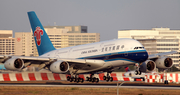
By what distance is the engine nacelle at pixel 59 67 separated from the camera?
56.0 m

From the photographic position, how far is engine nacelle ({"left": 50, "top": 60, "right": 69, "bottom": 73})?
5600 cm

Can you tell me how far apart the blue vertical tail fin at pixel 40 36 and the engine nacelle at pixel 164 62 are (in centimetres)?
2047

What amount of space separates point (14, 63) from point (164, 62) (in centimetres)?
2471

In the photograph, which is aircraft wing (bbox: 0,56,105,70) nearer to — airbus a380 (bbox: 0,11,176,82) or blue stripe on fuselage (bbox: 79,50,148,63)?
airbus a380 (bbox: 0,11,176,82)

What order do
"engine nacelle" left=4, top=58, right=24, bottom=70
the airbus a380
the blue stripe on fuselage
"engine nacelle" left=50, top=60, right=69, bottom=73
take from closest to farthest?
1. the blue stripe on fuselage
2. the airbus a380
3. "engine nacelle" left=4, top=58, right=24, bottom=70
4. "engine nacelle" left=50, top=60, right=69, bottom=73

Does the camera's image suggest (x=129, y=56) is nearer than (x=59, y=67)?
Yes

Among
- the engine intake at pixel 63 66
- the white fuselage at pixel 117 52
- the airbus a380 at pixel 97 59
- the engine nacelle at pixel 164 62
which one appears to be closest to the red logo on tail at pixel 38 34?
the airbus a380 at pixel 97 59

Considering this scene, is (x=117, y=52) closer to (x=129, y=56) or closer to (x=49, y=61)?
(x=129, y=56)

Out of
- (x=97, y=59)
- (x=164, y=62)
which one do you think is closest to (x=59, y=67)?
(x=97, y=59)

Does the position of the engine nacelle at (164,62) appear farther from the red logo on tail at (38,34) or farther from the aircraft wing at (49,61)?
the red logo on tail at (38,34)

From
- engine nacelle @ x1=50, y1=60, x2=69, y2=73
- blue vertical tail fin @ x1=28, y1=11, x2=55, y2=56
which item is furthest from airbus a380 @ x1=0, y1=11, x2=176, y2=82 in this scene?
blue vertical tail fin @ x1=28, y1=11, x2=55, y2=56


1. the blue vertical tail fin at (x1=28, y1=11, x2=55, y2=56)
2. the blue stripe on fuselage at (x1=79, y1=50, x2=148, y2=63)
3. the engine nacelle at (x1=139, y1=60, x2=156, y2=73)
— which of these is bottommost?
the engine nacelle at (x1=139, y1=60, x2=156, y2=73)

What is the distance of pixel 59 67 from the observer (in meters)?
55.9

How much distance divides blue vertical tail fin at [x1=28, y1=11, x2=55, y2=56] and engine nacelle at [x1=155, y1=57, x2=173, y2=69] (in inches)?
806
